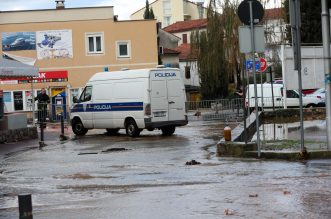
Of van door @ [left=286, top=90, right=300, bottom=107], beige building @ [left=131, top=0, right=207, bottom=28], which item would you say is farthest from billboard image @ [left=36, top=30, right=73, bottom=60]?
beige building @ [left=131, top=0, right=207, bottom=28]

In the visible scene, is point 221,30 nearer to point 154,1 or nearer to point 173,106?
point 173,106

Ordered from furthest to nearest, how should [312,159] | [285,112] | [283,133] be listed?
[285,112]
[283,133]
[312,159]

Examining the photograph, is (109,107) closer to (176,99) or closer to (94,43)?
(176,99)

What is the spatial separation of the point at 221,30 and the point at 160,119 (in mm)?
26542

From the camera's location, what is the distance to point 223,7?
46781mm

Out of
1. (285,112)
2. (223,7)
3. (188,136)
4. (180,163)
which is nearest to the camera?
(180,163)

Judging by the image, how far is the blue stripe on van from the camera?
22.6 meters

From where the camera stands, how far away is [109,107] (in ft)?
77.7

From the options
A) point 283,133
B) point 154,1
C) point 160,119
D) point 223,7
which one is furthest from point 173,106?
point 154,1

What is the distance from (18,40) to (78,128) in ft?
86.9

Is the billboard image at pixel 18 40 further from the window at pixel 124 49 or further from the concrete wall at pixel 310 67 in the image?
the concrete wall at pixel 310 67

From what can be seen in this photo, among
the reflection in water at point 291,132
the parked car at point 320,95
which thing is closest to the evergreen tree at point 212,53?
the parked car at point 320,95

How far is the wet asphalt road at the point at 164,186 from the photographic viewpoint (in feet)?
27.2

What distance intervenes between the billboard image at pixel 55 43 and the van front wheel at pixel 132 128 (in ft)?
91.8
